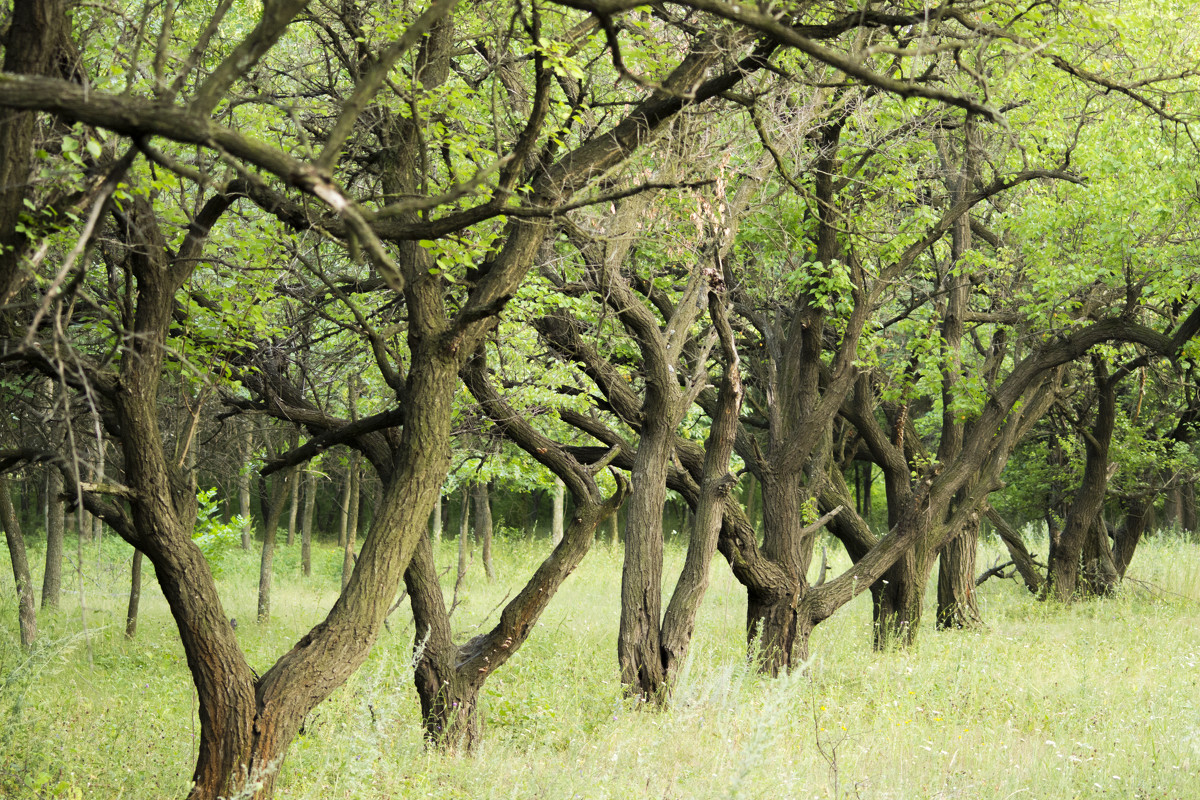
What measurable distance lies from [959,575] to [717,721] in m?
9.01

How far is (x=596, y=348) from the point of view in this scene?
9125mm

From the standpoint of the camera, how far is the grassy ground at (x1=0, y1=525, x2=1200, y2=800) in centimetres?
548

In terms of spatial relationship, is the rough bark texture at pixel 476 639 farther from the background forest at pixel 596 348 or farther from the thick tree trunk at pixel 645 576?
the thick tree trunk at pixel 645 576

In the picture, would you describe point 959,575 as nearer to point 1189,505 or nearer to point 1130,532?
point 1130,532

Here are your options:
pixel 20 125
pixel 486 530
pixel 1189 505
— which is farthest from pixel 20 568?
pixel 1189 505

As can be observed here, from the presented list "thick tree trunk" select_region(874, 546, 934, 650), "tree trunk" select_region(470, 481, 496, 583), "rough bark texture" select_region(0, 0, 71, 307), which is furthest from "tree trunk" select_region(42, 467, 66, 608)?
"rough bark texture" select_region(0, 0, 71, 307)

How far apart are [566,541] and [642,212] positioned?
9.04 ft

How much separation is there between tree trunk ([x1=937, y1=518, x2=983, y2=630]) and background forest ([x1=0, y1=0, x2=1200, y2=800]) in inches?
3.4

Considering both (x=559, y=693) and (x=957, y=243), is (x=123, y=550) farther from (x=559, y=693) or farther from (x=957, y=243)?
(x=957, y=243)

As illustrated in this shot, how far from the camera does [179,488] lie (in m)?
5.61

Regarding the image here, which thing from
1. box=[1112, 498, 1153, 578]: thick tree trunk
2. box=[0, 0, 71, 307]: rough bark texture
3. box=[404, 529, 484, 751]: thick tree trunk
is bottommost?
box=[404, 529, 484, 751]: thick tree trunk

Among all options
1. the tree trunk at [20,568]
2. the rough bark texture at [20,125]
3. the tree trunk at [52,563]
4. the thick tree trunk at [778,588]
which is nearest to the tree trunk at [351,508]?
the tree trunk at [52,563]

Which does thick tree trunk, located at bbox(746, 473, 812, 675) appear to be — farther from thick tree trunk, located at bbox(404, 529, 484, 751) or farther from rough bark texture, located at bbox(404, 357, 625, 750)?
thick tree trunk, located at bbox(404, 529, 484, 751)

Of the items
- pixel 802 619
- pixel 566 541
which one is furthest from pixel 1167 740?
pixel 566 541
